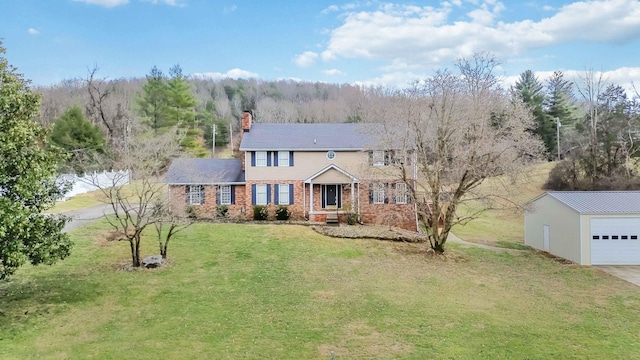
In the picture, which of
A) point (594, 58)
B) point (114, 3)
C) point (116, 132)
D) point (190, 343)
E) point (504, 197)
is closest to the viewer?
point (190, 343)

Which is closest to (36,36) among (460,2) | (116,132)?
(116,132)

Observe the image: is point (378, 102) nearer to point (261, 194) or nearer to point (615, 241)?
point (261, 194)

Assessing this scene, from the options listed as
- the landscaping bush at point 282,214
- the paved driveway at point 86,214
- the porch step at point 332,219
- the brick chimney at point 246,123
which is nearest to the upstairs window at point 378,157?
the porch step at point 332,219

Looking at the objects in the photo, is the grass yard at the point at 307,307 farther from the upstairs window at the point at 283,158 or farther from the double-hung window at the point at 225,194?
the upstairs window at the point at 283,158

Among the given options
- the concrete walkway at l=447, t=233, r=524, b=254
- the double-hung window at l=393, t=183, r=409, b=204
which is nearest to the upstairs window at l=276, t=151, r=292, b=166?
the double-hung window at l=393, t=183, r=409, b=204

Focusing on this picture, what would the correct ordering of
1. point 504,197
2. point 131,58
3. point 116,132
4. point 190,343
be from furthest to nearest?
point 131,58 < point 116,132 < point 504,197 < point 190,343

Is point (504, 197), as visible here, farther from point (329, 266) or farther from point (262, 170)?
point (262, 170)
